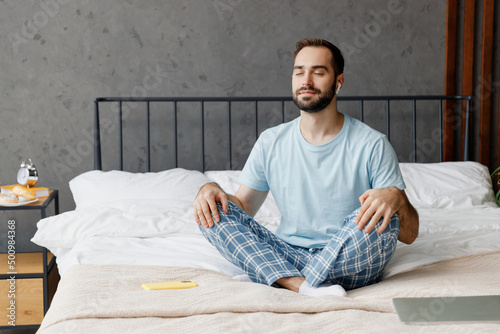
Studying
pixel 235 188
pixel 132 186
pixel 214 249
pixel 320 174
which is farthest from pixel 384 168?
pixel 132 186

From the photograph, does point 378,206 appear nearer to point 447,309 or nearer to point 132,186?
point 447,309

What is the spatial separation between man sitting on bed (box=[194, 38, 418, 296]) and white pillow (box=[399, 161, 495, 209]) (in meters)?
0.97

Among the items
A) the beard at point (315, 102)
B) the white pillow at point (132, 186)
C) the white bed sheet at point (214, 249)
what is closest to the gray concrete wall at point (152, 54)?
the white pillow at point (132, 186)

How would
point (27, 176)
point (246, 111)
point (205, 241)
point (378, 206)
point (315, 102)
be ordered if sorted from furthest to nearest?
point (246, 111), point (27, 176), point (205, 241), point (315, 102), point (378, 206)

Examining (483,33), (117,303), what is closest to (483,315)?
(117,303)

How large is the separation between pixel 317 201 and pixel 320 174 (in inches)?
3.2

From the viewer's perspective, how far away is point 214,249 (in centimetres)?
184

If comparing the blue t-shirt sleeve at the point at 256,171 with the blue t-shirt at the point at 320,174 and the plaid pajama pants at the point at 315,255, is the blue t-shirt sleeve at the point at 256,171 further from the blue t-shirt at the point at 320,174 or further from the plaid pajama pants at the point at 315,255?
the plaid pajama pants at the point at 315,255

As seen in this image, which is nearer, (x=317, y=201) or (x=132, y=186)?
(x=317, y=201)

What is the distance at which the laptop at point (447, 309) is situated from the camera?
1104 mm

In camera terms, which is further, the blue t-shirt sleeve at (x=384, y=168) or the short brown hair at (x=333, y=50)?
the short brown hair at (x=333, y=50)

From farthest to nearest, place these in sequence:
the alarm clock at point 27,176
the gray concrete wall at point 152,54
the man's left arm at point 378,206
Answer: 1. the gray concrete wall at point 152,54
2. the alarm clock at point 27,176
3. the man's left arm at point 378,206

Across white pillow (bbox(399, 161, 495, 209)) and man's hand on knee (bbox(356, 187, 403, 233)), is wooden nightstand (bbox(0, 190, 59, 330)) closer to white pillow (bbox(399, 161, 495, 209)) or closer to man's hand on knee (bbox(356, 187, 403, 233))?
man's hand on knee (bbox(356, 187, 403, 233))

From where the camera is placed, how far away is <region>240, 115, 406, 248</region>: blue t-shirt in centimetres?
162
